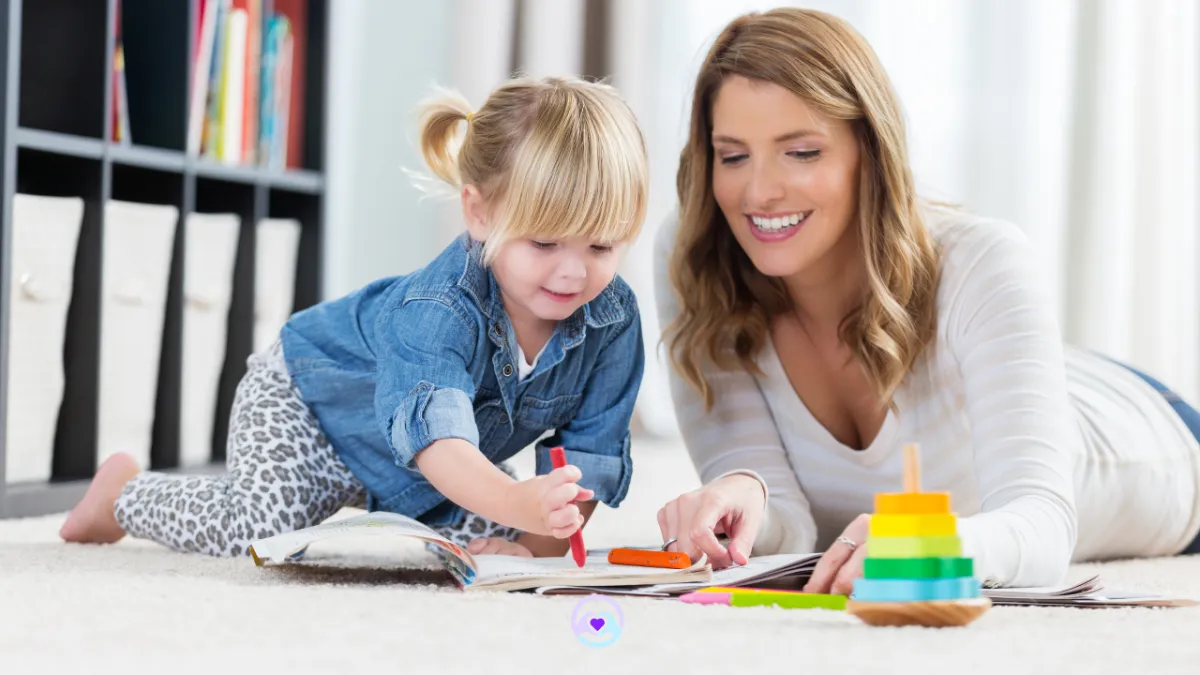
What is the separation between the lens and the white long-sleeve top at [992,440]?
44.3 inches

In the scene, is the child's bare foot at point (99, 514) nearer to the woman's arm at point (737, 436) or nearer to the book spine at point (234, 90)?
the woman's arm at point (737, 436)

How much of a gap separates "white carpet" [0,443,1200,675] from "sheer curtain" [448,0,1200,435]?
2187mm

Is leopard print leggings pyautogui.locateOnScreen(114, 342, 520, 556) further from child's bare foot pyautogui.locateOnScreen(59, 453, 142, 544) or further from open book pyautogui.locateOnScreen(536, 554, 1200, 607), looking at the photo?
open book pyautogui.locateOnScreen(536, 554, 1200, 607)

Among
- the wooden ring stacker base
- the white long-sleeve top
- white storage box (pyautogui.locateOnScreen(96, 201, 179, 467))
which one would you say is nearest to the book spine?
white storage box (pyautogui.locateOnScreen(96, 201, 179, 467))

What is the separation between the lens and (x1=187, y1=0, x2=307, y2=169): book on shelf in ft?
7.10

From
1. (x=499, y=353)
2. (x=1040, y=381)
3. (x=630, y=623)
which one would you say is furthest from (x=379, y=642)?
(x=1040, y=381)

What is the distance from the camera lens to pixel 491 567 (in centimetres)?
110

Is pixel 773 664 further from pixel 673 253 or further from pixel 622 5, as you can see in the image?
pixel 622 5

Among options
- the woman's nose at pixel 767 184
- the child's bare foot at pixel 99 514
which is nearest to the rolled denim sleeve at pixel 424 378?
the woman's nose at pixel 767 184

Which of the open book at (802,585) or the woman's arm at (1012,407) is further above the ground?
Result: the woman's arm at (1012,407)

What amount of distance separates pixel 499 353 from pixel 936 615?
53 cm

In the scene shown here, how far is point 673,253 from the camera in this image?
1.49 meters

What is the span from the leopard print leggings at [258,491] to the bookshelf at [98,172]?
356 mm

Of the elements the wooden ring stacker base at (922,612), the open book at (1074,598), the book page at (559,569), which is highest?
the wooden ring stacker base at (922,612)
